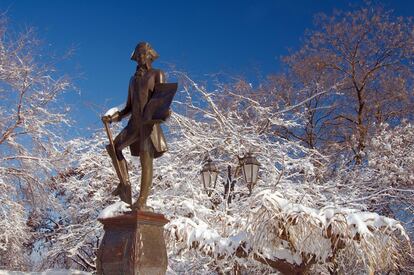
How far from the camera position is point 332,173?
58.8 feet

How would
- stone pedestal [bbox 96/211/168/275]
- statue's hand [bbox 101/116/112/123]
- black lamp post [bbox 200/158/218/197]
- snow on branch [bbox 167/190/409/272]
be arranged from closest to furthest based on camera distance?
1. stone pedestal [bbox 96/211/168/275]
2. statue's hand [bbox 101/116/112/123]
3. snow on branch [bbox 167/190/409/272]
4. black lamp post [bbox 200/158/218/197]

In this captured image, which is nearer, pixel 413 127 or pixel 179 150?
pixel 179 150

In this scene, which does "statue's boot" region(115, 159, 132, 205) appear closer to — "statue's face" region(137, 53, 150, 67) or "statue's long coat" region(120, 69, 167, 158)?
"statue's long coat" region(120, 69, 167, 158)

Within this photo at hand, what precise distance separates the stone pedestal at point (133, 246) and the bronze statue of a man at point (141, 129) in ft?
1.17

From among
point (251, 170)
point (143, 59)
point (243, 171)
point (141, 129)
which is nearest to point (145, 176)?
point (141, 129)

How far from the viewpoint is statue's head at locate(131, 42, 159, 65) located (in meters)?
5.71

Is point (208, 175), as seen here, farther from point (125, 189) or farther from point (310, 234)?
point (125, 189)

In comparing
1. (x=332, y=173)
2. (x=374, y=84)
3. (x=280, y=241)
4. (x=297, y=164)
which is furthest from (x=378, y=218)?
(x=374, y=84)

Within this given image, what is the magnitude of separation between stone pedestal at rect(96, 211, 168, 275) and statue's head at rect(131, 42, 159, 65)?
176 centimetres

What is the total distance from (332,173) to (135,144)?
13407 millimetres

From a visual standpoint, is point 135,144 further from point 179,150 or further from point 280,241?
point 179,150

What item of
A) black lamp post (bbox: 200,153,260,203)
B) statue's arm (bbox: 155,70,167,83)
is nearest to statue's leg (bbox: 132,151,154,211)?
statue's arm (bbox: 155,70,167,83)

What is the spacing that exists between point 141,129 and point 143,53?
91 cm

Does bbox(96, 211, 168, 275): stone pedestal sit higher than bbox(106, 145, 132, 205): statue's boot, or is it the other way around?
bbox(106, 145, 132, 205): statue's boot
